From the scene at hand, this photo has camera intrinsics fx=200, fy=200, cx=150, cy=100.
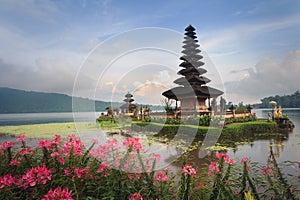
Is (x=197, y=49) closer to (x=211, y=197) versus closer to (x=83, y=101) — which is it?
(x=83, y=101)

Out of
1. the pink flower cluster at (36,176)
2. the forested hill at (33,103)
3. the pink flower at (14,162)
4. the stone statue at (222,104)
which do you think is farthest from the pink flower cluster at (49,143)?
the forested hill at (33,103)

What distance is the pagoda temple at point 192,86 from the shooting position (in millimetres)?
16562

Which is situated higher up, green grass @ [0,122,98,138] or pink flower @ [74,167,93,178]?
pink flower @ [74,167,93,178]

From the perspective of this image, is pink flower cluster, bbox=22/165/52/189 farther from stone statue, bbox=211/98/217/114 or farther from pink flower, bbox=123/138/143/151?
stone statue, bbox=211/98/217/114

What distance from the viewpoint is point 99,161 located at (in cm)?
197

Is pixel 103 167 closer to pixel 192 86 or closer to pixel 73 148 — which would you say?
pixel 73 148

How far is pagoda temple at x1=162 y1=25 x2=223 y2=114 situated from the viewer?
54.3ft

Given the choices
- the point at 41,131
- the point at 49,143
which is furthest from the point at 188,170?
the point at 41,131

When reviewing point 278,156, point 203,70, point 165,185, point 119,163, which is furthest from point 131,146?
point 203,70

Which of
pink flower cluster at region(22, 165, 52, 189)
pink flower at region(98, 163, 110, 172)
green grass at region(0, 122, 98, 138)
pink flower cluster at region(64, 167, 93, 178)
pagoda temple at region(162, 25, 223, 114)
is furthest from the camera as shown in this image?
pagoda temple at region(162, 25, 223, 114)

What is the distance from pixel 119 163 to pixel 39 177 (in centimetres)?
65

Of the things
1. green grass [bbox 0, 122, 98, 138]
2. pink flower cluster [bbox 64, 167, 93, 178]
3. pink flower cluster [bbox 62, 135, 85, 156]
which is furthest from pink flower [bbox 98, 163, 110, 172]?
green grass [bbox 0, 122, 98, 138]

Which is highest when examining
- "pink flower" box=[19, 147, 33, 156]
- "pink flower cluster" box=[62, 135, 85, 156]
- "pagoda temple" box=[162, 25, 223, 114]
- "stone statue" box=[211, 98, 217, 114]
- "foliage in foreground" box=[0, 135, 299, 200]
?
"pagoda temple" box=[162, 25, 223, 114]

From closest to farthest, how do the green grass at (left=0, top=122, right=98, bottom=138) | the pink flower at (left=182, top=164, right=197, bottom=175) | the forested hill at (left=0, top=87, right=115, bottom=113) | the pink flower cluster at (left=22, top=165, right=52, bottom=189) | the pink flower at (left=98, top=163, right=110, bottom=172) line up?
the pink flower cluster at (left=22, top=165, right=52, bottom=189) < the pink flower at (left=182, top=164, right=197, bottom=175) < the pink flower at (left=98, top=163, right=110, bottom=172) < the green grass at (left=0, top=122, right=98, bottom=138) < the forested hill at (left=0, top=87, right=115, bottom=113)
